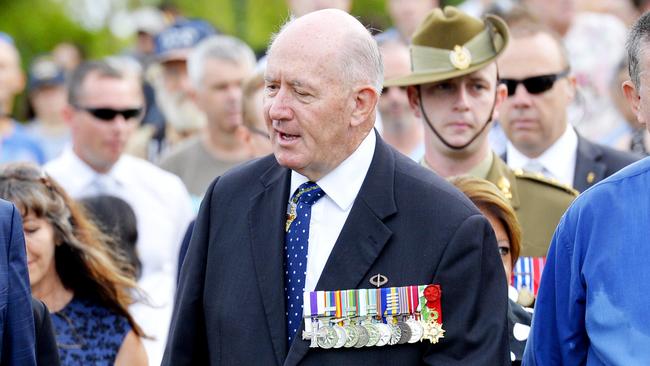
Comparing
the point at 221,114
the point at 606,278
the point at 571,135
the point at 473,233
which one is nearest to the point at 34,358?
the point at 473,233

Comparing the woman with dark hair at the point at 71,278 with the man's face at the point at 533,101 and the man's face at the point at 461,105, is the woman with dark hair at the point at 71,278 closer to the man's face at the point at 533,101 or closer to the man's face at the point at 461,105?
the man's face at the point at 461,105

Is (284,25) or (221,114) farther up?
(284,25)

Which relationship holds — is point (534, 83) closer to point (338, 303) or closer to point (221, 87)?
point (338, 303)

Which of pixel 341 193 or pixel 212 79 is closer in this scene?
pixel 341 193

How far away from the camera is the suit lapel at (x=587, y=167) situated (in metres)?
7.13

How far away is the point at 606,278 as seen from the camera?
13.8 ft

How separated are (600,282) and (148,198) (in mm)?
5074

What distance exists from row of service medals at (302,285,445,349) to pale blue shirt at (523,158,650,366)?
0.37 meters

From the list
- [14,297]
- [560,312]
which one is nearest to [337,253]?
[560,312]

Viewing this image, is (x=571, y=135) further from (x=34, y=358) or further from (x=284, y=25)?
(x=34, y=358)

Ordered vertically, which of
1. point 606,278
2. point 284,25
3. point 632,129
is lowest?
point 632,129

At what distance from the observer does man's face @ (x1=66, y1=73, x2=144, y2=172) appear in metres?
8.95

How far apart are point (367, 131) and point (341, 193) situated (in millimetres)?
246

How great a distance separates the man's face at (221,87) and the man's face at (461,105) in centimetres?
348
